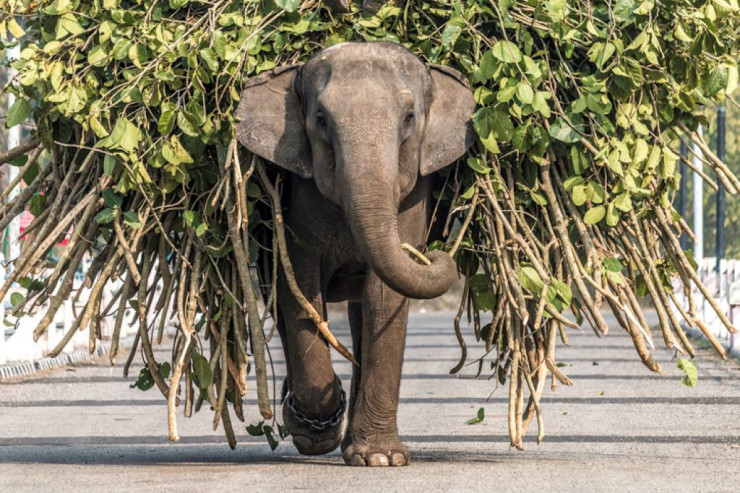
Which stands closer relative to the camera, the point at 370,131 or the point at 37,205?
the point at 370,131

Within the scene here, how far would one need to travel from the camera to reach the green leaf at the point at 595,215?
842cm

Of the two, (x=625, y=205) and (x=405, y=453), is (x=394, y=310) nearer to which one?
(x=405, y=453)

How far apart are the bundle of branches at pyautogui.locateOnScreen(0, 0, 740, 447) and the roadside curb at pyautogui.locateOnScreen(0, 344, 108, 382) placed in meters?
8.07

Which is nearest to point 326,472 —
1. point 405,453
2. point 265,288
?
point 405,453

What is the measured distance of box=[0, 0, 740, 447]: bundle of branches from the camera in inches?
326

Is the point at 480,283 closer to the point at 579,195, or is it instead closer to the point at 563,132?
the point at 579,195

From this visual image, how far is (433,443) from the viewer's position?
10.2m

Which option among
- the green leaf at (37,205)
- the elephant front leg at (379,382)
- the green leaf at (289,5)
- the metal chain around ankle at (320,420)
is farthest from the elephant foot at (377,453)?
the green leaf at (289,5)

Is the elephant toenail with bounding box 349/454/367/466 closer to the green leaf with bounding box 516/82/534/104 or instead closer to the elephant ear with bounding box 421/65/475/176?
the elephant ear with bounding box 421/65/475/176

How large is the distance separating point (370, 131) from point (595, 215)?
1305mm

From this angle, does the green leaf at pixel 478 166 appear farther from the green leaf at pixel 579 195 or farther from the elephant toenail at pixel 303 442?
the elephant toenail at pixel 303 442

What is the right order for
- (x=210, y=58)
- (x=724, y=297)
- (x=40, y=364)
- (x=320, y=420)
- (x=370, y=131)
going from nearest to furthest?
(x=370, y=131) → (x=210, y=58) → (x=320, y=420) → (x=40, y=364) → (x=724, y=297)

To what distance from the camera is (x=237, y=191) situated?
823cm

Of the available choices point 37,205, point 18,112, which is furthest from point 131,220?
point 18,112
